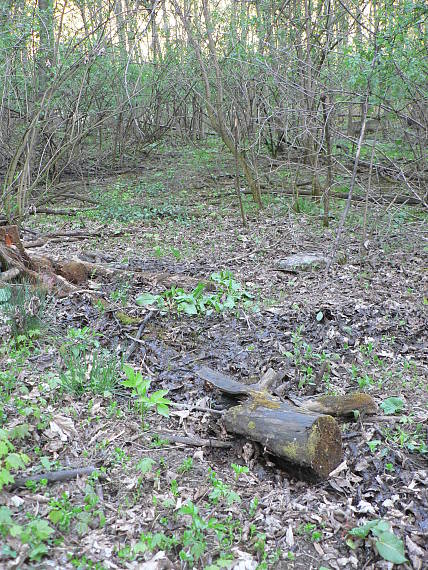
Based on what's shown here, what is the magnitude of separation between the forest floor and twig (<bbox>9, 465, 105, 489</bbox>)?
5 centimetres

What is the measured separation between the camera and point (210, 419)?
3.65 metres

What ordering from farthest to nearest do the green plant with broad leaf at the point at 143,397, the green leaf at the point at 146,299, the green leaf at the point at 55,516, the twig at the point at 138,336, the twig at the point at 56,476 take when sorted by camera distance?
the green leaf at the point at 146,299
the twig at the point at 138,336
the green plant with broad leaf at the point at 143,397
the twig at the point at 56,476
the green leaf at the point at 55,516

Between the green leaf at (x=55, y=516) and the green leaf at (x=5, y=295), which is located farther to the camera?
the green leaf at (x=5, y=295)

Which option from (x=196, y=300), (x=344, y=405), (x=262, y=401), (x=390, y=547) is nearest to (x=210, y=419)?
(x=262, y=401)

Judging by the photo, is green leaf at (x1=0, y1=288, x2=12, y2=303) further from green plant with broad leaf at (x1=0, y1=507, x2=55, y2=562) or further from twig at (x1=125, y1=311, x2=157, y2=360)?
green plant with broad leaf at (x1=0, y1=507, x2=55, y2=562)

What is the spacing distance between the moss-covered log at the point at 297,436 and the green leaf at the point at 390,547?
53 centimetres

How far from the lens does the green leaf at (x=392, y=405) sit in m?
3.63

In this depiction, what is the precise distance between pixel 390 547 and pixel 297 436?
2.53ft

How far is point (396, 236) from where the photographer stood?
25.6 ft

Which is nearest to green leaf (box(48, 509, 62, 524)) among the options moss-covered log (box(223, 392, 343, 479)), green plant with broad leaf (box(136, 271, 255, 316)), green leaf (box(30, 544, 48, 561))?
green leaf (box(30, 544, 48, 561))

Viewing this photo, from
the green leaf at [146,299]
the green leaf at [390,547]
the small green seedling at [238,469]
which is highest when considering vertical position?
the green leaf at [146,299]

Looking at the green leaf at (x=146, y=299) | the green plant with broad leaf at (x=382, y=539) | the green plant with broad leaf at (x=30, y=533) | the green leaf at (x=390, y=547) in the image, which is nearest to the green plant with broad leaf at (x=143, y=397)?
the green plant with broad leaf at (x=30, y=533)

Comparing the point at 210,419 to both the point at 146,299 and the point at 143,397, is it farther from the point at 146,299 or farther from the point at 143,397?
the point at 146,299

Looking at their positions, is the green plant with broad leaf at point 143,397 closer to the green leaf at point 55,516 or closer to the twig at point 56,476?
the twig at point 56,476
